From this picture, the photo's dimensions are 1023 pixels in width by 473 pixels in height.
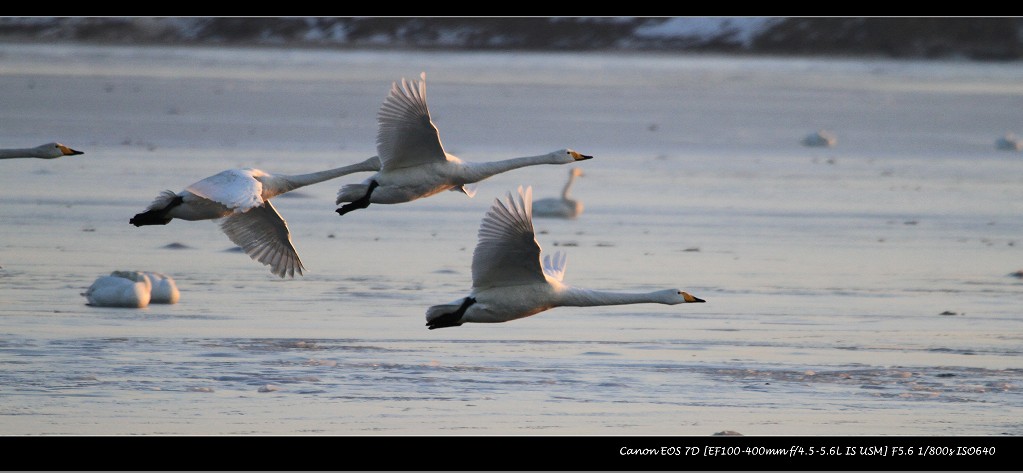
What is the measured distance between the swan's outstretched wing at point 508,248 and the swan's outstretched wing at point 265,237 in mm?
1590

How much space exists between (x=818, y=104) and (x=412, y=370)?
23.7 m

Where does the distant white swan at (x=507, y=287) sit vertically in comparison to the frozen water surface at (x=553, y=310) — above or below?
above

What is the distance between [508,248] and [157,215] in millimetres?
1734

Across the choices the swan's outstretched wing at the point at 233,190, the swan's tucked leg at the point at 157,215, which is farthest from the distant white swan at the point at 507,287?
the swan's tucked leg at the point at 157,215

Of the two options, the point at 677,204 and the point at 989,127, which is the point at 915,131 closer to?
the point at 989,127

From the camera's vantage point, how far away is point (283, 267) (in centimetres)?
915

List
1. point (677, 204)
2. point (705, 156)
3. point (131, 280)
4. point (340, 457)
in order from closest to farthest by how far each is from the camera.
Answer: point (340, 457)
point (131, 280)
point (677, 204)
point (705, 156)

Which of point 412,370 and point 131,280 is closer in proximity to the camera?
point 412,370

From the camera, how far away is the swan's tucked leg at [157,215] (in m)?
8.21

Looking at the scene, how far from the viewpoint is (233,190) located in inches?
315

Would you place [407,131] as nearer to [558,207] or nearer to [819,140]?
[558,207]

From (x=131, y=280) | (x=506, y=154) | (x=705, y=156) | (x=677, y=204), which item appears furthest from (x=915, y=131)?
(x=131, y=280)

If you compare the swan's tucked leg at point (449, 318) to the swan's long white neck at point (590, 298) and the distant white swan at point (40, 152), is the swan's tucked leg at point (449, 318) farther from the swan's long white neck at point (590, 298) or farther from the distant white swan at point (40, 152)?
the distant white swan at point (40, 152)
